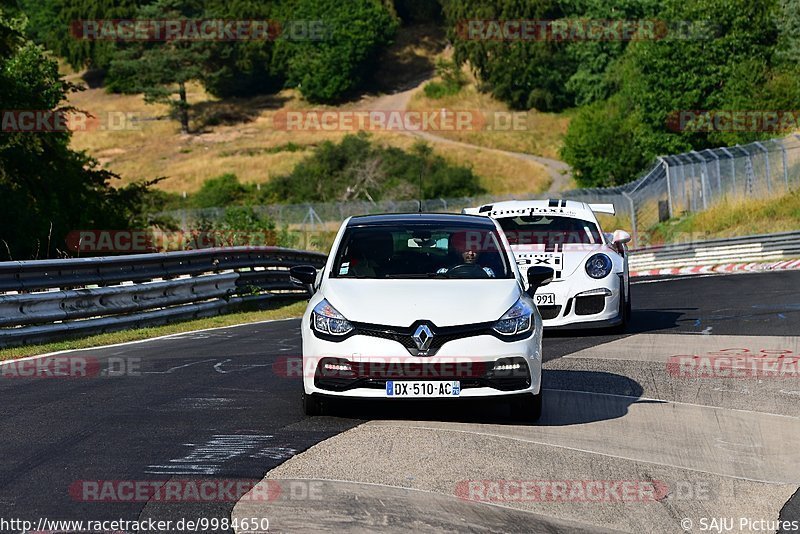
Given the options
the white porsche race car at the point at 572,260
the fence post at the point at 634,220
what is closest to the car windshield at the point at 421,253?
the white porsche race car at the point at 572,260

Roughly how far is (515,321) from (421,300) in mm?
662

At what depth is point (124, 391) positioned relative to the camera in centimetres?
1073

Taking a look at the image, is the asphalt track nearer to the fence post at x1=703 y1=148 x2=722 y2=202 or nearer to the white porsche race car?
the white porsche race car

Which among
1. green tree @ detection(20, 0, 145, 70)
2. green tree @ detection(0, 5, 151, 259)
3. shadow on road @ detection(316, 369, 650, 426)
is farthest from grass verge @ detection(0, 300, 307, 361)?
green tree @ detection(20, 0, 145, 70)

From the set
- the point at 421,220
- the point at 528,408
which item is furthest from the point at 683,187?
the point at 528,408

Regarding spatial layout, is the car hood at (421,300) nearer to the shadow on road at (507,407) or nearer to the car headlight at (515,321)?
the car headlight at (515,321)

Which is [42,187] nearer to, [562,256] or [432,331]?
[562,256]

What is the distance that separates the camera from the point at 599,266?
1522 centimetres

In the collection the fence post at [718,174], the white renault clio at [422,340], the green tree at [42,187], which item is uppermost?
the white renault clio at [422,340]

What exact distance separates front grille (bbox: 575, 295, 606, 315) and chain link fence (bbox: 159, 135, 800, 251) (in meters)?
26.4

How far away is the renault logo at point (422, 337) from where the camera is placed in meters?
8.55

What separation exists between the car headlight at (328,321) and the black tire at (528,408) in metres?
1.27

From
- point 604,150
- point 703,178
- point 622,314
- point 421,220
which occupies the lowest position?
point 604,150

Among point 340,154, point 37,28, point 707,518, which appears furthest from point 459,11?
point 707,518
